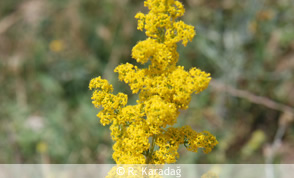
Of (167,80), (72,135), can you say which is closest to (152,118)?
(167,80)

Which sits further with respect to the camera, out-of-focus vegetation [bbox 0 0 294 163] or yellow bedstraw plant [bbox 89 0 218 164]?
out-of-focus vegetation [bbox 0 0 294 163]

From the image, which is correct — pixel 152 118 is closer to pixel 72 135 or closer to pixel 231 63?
pixel 72 135

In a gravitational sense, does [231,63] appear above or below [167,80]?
above

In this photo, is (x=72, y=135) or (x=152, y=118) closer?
(x=152, y=118)

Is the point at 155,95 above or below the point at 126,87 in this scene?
below

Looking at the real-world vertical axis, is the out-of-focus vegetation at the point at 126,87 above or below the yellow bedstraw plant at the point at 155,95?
above
